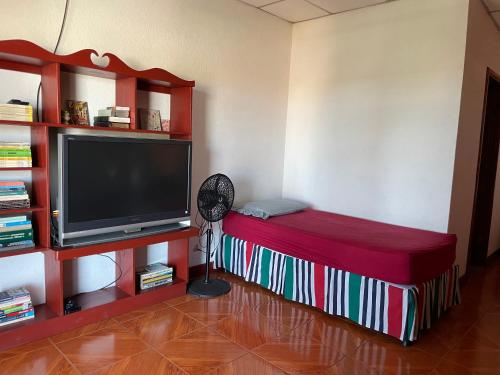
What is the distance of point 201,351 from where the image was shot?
97.9 inches

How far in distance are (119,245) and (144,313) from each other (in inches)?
24.3

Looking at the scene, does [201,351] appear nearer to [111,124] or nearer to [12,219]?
[12,219]

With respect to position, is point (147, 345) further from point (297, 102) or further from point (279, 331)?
point (297, 102)

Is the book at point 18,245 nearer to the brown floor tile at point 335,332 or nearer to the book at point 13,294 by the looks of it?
the book at point 13,294

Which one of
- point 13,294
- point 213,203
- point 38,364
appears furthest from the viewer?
point 213,203

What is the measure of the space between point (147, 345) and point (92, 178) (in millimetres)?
1167

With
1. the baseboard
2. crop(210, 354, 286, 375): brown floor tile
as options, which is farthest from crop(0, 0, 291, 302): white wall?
crop(210, 354, 286, 375): brown floor tile

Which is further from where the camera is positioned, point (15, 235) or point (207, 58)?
point (207, 58)

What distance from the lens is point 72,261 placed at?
2.95 meters

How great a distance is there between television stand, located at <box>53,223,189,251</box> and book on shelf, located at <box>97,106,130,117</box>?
34.3 inches

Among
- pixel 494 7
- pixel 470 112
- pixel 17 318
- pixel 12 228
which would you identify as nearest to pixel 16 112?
pixel 12 228

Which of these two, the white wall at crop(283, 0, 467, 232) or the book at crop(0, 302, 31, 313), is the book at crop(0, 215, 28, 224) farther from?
the white wall at crop(283, 0, 467, 232)

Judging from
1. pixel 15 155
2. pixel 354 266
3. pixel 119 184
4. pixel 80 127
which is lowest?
pixel 354 266

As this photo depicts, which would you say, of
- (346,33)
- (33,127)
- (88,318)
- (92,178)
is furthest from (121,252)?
(346,33)
